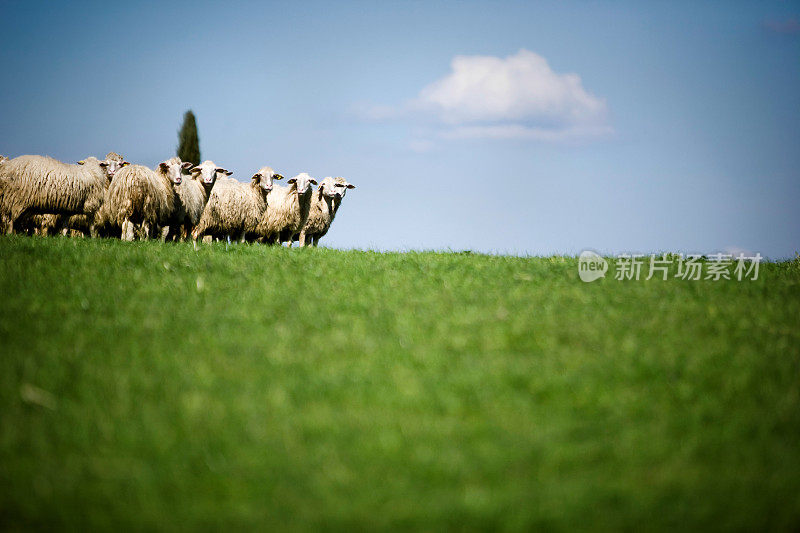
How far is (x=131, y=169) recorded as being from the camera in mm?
17594

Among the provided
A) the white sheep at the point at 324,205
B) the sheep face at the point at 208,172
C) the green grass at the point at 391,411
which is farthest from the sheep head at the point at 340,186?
the green grass at the point at 391,411

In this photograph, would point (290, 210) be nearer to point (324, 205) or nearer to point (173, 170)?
point (324, 205)

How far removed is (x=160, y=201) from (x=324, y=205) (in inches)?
319

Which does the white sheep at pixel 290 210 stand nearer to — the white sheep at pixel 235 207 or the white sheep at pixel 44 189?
the white sheep at pixel 235 207

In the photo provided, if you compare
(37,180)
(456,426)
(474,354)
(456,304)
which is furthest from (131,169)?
(456,426)

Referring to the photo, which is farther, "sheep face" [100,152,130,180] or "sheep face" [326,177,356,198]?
"sheep face" [326,177,356,198]

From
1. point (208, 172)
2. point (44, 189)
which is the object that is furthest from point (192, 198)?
point (44, 189)

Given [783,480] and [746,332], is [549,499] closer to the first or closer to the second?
[783,480]

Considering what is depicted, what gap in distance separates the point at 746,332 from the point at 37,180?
1778 cm

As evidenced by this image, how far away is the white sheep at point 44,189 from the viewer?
17969mm

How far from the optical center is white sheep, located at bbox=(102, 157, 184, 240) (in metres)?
17.3

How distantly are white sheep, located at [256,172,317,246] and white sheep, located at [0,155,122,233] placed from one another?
18.7 ft

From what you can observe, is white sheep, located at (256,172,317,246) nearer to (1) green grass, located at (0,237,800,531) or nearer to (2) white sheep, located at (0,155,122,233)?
(2) white sheep, located at (0,155,122,233)

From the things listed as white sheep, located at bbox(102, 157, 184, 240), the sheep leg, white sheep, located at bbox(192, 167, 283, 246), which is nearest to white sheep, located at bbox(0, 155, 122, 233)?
the sheep leg
